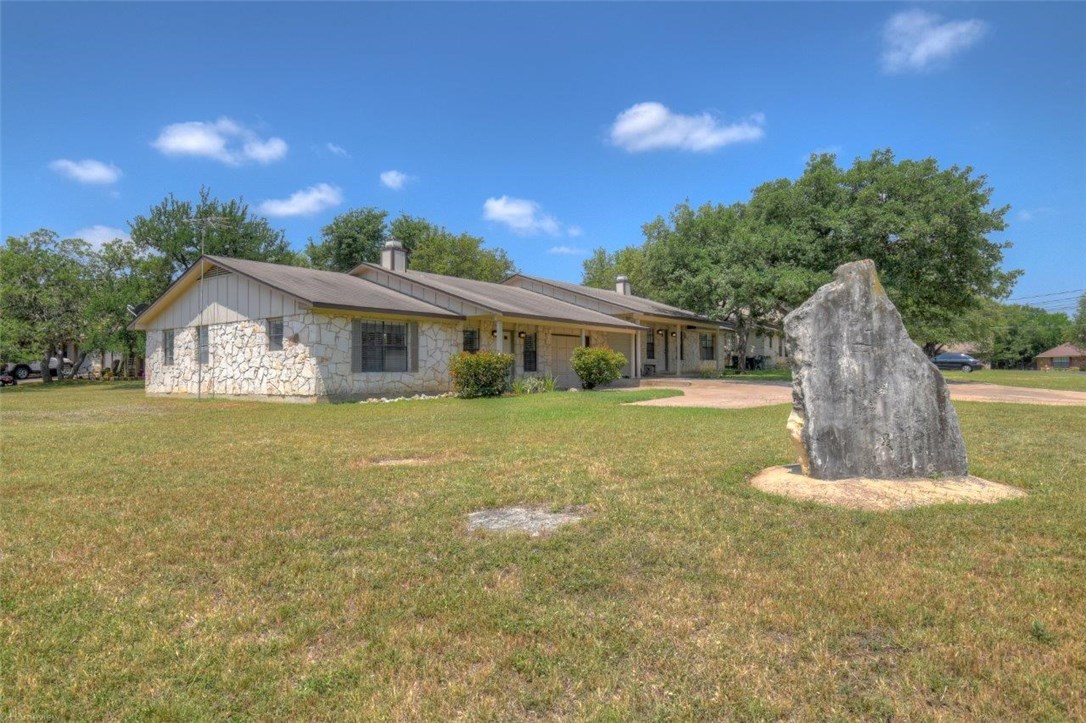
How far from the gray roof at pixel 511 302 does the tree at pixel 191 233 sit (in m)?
15.5

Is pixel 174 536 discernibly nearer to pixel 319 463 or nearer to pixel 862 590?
pixel 319 463

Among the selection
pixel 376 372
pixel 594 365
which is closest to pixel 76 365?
pixel 376 372

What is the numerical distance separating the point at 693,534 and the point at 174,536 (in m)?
3.53

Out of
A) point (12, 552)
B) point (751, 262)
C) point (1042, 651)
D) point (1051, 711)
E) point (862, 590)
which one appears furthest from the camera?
point (751, 262)

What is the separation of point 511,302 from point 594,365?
4.11 m

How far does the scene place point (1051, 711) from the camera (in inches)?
88.1

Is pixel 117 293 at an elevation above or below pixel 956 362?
above

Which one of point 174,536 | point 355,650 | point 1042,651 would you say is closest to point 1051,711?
point 1042,651

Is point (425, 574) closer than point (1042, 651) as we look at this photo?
No

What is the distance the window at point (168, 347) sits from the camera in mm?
21062

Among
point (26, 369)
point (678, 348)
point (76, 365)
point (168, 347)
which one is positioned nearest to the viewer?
point (168, 347)

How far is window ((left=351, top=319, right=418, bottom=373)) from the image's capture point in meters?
16.9

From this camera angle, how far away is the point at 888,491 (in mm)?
5172

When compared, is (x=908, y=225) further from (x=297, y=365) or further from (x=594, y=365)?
(x=297, y=365)
